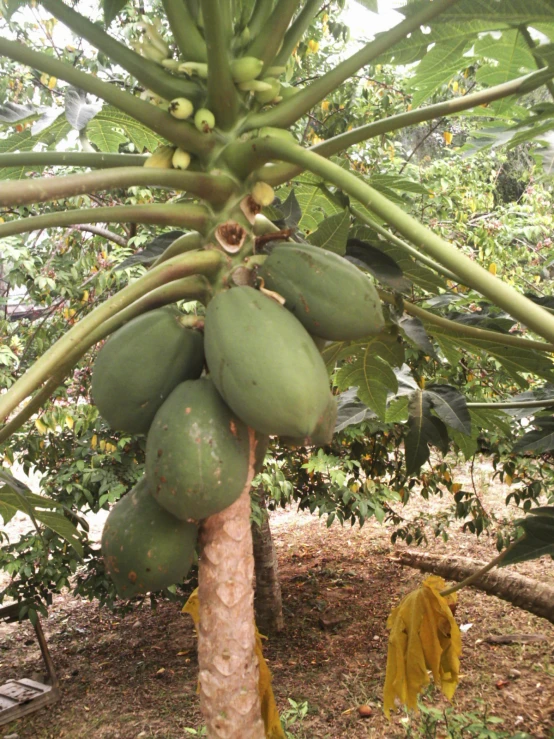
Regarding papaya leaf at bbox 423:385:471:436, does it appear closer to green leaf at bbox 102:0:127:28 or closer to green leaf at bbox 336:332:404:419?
green leaf at bbox 336:332:404:419

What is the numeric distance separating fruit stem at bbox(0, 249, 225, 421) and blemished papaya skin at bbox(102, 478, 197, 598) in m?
0.22

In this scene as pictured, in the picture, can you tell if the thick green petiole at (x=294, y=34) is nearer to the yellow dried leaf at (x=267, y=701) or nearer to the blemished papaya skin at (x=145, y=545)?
the blemished papaya skin at (x=145, y=545)

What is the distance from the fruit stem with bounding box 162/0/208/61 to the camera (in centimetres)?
→ 96

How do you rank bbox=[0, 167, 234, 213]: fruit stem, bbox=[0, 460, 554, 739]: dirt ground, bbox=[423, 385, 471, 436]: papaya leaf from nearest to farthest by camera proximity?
bbox=[0, 167, 234, 213]: fruit stem < bbox=[423, 385, 471, 436]: papaya leaf < bbox=[0, 460, 554, 739]: dirt ground

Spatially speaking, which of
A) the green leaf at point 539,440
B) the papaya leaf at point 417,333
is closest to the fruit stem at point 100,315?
the papaya leaf at point 417,333

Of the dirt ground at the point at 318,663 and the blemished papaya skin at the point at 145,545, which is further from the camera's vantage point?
the dirt ground at the point at 318,663

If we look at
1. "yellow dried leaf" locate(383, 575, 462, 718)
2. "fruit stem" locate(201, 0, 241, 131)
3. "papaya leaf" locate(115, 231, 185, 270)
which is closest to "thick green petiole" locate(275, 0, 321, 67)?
"fruit stem" locate(201, 0, 241, 131)

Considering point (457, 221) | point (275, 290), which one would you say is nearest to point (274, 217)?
point (275, 290)

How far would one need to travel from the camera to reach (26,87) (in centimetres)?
413

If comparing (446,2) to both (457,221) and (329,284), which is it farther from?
(457,221)

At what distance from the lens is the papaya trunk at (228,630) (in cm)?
85

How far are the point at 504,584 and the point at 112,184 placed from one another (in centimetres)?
213

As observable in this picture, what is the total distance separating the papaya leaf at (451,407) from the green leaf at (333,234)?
0.69 metres

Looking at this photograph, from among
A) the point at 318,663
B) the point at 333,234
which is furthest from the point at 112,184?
the point at 318,663
